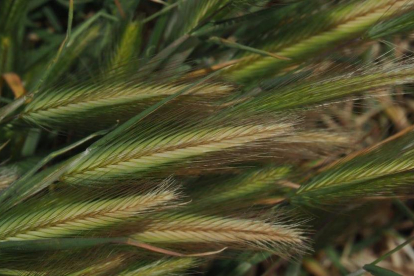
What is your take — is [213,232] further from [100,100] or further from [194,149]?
[100,100]

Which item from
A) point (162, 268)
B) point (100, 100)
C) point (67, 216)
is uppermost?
point (100, 100)

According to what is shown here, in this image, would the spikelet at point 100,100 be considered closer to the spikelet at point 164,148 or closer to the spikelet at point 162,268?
the spikelet at point 164,148

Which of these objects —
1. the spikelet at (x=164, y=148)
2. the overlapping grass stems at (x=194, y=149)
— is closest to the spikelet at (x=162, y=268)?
the overlapping grass stems at (x=194, y=149)

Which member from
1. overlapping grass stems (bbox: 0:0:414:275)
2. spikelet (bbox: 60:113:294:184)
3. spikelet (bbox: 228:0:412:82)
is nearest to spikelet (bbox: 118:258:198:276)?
overlapping grass stems (bbox: 0:0:414:275)

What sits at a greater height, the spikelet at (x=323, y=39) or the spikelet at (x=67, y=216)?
the spikelet at (x=323, y=39)

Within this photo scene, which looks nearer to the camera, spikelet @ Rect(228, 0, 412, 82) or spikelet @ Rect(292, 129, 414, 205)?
spikelet @ Rect(292, 129, 414, 205)

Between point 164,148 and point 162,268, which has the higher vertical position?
point 164,148

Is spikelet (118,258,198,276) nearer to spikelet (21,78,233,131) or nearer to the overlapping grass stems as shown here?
the overlapping grass stems

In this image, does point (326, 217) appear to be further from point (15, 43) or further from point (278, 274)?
point (15, 43)

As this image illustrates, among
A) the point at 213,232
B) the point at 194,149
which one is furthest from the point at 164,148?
the point at 213,232
